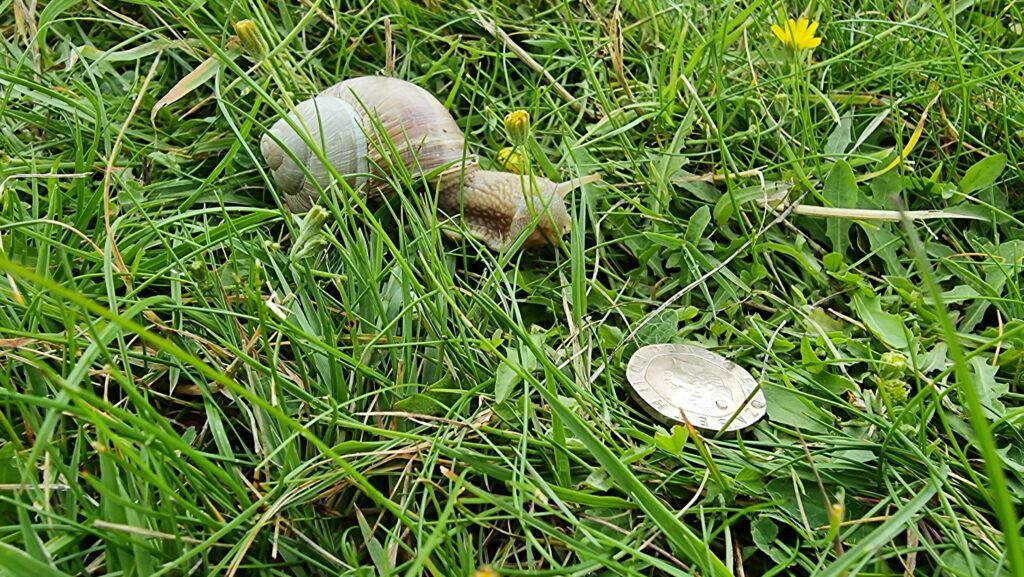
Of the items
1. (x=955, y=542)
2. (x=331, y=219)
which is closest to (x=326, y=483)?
(x=331, y=219)

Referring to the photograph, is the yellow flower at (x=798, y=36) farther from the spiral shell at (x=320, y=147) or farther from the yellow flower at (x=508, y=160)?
the spiral shell at (x=320, y=147)

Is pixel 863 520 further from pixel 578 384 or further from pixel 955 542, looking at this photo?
pixel 578 384

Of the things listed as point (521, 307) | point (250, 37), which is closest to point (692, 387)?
point (521, 307)

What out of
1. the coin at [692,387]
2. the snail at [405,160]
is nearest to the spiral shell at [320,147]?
the snail at [405,160]

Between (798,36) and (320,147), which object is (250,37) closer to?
(320,147)

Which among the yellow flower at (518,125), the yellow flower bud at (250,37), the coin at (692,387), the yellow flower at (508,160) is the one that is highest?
the yellow flower bud at (250,37)

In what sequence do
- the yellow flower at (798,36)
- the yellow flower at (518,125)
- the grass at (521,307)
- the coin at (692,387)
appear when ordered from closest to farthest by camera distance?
the grass at (521,307), the coin at (692,387), the yellow flower at (518,125), the yellow flower at (798,36)
